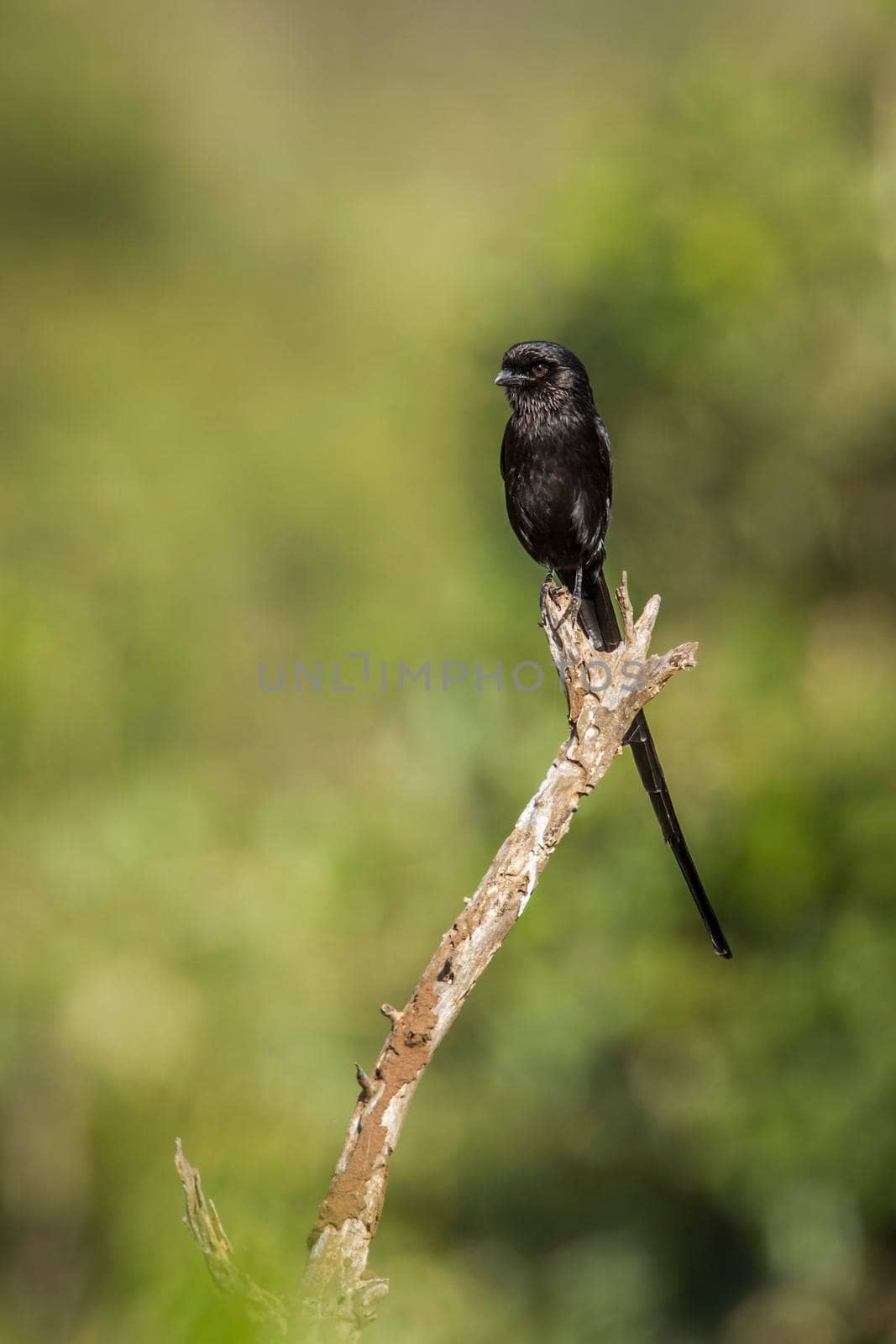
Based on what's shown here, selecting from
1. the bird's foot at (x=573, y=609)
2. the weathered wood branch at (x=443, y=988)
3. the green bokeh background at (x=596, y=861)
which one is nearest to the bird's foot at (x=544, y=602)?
the bird's foot at (x=573, y=609)

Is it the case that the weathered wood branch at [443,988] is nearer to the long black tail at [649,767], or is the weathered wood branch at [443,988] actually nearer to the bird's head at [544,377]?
the long black tail at [649,767]

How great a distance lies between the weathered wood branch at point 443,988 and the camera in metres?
1.80

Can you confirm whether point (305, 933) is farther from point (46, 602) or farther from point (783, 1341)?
point (783, 1341)

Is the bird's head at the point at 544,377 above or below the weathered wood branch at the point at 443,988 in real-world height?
above

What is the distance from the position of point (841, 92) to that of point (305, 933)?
18.8ft

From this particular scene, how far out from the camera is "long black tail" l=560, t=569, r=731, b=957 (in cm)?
273

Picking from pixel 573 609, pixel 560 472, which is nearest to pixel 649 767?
pixel 573 609

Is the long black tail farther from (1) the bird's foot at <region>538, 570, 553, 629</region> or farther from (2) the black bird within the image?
(1) the bird's foot at <region>538, 570, 553, 629</region>

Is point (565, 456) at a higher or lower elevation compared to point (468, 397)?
lower

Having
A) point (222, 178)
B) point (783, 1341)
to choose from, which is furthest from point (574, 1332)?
point (222, 178)

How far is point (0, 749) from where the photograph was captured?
305 inches

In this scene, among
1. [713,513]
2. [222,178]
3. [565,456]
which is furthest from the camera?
[222,178]

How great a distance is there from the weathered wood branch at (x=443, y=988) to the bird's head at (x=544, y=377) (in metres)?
1.43

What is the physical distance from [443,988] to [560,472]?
200cm
